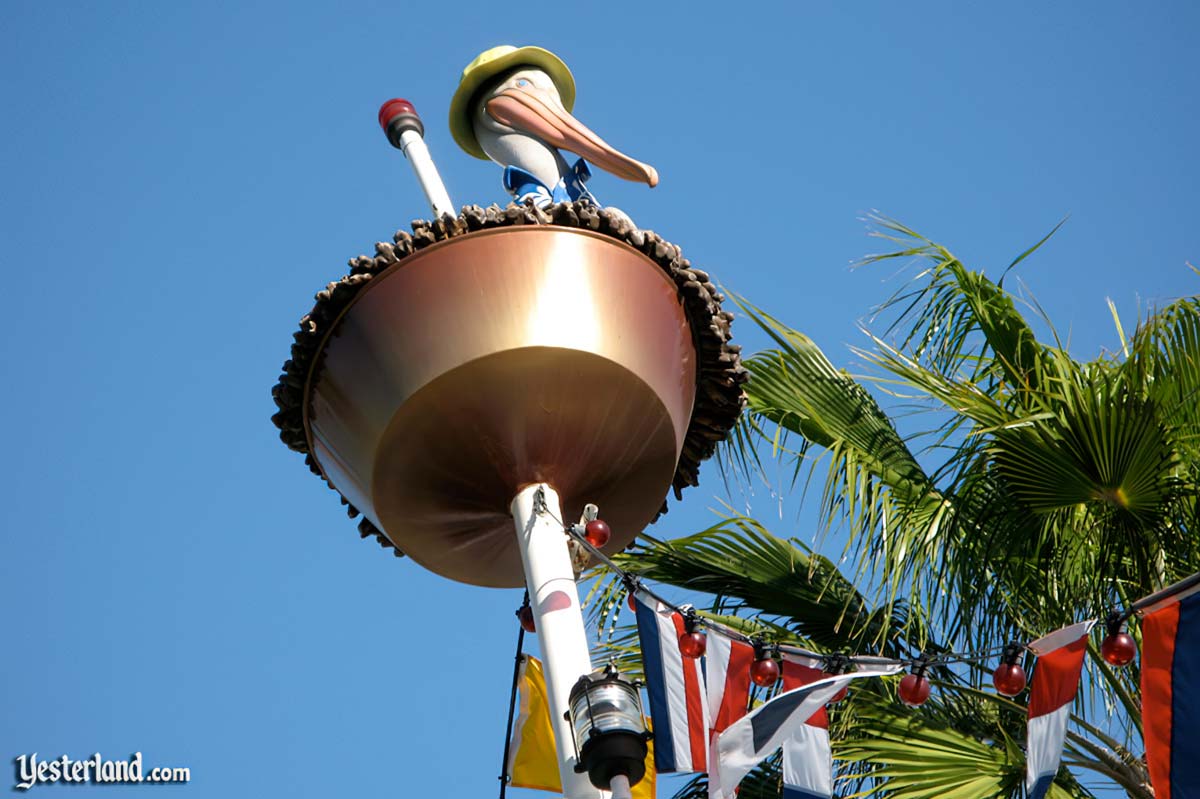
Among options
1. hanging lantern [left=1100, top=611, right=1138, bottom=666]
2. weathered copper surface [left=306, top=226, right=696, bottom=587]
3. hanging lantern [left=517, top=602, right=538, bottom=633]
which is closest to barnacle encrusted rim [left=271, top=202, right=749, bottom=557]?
weathered copper surface [left=306, top=226, right=696, bottom=587]

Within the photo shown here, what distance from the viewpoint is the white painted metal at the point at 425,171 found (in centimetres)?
593

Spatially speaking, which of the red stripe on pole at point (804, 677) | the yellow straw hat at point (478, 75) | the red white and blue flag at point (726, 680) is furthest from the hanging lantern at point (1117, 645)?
the yellow straw hat at point (478, 75)

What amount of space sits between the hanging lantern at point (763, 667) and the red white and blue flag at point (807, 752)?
55mm

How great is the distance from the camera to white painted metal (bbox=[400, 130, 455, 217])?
19.5 feet

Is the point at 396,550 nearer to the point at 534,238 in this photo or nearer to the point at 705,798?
the point at 534,238

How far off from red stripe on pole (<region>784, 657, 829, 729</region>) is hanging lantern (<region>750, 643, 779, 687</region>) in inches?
1.5

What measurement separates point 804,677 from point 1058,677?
0.80m

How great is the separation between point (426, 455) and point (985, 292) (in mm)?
3133

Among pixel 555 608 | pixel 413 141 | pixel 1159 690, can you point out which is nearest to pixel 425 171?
pixel 413 141

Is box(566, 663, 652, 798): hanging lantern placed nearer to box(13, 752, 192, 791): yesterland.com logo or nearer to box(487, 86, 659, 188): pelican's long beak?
box(487, 86, 659, 188): pelican's long beak

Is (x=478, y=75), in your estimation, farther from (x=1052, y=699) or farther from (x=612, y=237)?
(x=1052, y=699)

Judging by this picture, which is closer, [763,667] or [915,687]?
[915,687]

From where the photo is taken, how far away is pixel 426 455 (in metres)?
4.96

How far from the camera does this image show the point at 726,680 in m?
5.12
